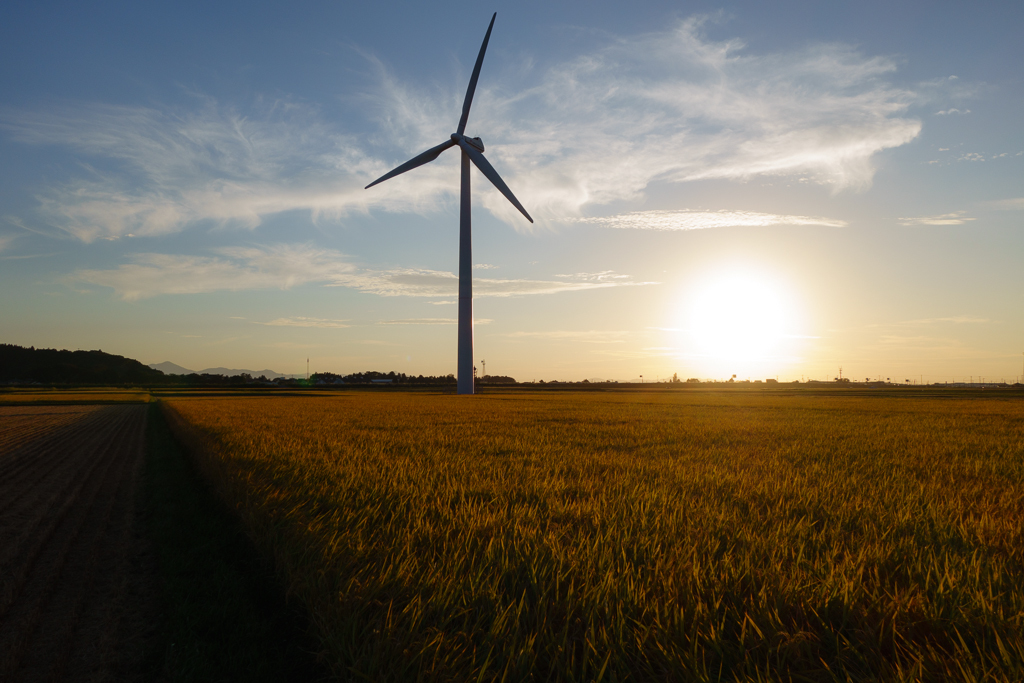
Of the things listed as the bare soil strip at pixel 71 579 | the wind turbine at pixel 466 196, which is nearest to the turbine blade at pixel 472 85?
the wind turbine at pixel 466 196

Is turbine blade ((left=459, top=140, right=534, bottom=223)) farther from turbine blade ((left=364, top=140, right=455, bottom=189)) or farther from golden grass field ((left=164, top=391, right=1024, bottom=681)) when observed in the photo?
golden grass field ((left=164, top=391, right=1024, bottom=681))

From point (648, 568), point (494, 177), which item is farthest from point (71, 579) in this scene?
point (494, 177)

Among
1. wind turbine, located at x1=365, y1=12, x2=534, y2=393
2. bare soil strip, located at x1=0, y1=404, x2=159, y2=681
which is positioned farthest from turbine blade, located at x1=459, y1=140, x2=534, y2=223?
bare soil strip, located at x1=0, y1=404, x2=159, y2=681

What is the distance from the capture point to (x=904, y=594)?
4.08 m

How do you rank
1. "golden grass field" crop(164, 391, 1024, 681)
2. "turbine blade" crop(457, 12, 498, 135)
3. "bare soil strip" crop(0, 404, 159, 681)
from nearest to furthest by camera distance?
"golden grass field" crop(164, 391, 1024, 681)
"bare soil strip" crop(0, 404, 159, 681)
"turbine blade" crop(457, 12, 498, 135)

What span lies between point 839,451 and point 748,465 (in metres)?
4.82

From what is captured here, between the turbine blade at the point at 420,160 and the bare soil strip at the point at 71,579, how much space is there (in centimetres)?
5523

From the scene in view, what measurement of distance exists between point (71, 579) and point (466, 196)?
67.2 m

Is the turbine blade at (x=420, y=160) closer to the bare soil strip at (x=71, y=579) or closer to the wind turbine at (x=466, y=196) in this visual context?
the wind turbine at (x=466, y=196)

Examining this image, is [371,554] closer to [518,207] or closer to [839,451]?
[839,451]

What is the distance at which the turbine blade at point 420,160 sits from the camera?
64562 millimetres

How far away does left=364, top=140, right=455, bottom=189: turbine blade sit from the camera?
64.6m

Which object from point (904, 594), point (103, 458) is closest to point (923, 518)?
point (904, 594)

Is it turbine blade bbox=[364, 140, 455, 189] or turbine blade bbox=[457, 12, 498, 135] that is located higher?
turbine blade bbox=[457, 12, 498, 135]
